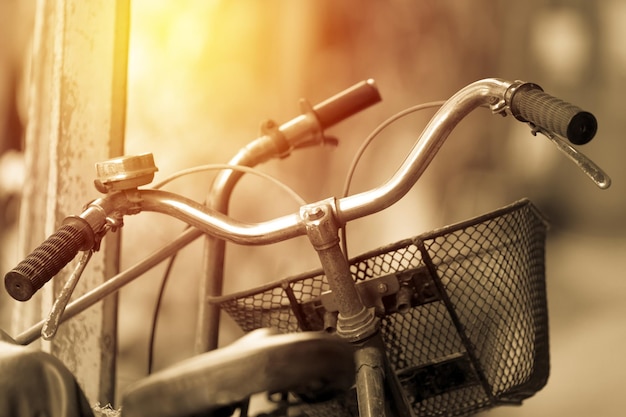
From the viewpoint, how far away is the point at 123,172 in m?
0.94

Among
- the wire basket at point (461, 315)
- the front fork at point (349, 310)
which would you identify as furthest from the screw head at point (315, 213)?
the wire basket at point (461, 315)

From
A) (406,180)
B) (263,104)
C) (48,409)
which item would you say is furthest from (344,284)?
(263,104)

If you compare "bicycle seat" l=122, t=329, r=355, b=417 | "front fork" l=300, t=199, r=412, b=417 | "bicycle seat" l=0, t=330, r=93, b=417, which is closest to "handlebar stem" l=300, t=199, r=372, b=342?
"front fork" l=300, t=199, r=412, b=417

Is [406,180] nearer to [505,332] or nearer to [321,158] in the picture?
[505,332]

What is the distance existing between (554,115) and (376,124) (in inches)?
44.3

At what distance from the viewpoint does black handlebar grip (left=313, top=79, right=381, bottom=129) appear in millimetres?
1184

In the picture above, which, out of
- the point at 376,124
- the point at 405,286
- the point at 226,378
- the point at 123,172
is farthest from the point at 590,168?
the point at 376,124

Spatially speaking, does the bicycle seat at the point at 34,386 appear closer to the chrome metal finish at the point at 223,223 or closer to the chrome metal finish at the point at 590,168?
the chrome metal finish at the point at 223,223

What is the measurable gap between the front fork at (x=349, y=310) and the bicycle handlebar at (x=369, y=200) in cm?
1

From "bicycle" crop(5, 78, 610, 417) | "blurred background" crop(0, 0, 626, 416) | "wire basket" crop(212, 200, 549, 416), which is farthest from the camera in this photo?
"blurred background" crop(0, 0, 626, 416)

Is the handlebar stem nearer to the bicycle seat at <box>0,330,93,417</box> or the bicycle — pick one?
the bicycle

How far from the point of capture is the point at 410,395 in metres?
1.00

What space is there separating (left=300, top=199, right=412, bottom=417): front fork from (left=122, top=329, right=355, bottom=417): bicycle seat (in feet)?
0.78

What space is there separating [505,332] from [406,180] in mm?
293
